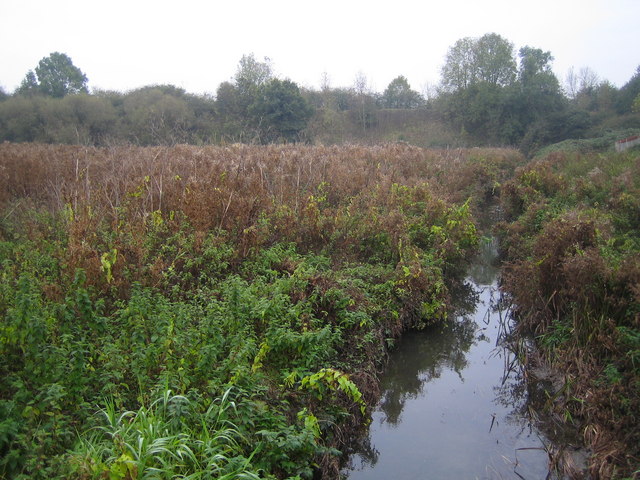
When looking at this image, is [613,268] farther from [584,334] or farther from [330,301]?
[330,301]

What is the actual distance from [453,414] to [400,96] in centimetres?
4358

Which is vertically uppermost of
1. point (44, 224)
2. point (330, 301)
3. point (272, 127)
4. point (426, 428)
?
point (272, 127)

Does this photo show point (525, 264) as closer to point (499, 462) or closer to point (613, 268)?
point (613, 268)

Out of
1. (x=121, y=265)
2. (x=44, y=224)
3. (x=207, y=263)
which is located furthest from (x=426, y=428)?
(x=44, y=224)

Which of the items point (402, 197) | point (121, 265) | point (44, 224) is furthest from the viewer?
point (402, 197)

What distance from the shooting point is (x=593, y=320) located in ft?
18.4

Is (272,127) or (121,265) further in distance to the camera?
(272,127)

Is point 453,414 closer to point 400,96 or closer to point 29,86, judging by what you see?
point 29,86

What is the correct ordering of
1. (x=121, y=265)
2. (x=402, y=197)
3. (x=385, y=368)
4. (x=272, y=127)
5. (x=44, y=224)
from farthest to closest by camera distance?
(x=272, y=127) → (x=402, y=197) → (x=44, y=224) → (x=385, y=368) → (x=121, y=265)

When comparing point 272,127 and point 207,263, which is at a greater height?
point 272,127

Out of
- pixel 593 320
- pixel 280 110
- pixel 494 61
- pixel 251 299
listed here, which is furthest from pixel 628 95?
pixel 251 299

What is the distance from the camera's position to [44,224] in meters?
7.12

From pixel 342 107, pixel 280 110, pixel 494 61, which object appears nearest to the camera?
Answer: pixel 280 110

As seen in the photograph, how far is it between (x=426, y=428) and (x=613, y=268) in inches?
112
